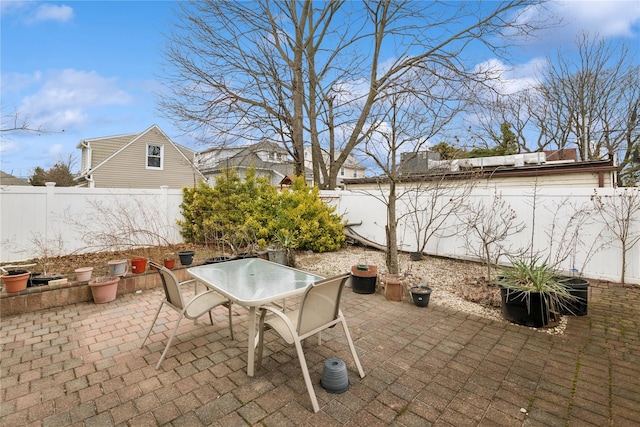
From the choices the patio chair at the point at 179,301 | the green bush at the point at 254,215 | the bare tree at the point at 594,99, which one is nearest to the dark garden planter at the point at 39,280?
the patio chair at the point at 179,301

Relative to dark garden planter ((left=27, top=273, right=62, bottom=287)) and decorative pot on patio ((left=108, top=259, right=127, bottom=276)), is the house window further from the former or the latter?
dark garden planter ((left=27, top=273, right=62, bottom=287))

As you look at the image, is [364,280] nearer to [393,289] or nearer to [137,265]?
[393,289]

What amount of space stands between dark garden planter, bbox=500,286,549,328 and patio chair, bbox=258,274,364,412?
2.40 m

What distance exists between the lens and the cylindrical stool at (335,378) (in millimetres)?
2297

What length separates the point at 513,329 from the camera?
140 inches

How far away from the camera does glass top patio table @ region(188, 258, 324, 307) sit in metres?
2.49

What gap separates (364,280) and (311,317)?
8.66 ft

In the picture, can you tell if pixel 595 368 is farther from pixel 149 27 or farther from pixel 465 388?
pixel 149 27

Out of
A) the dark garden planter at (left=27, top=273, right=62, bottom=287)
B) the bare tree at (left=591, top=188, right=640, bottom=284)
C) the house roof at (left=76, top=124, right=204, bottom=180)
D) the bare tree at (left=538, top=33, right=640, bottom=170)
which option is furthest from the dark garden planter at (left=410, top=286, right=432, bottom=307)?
the bare tree at (left=538, top=33, right=640, bottom=170)

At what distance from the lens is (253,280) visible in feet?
9.82

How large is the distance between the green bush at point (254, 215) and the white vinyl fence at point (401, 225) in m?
0.80

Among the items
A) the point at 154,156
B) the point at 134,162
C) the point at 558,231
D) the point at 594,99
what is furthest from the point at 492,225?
the point at 134,162

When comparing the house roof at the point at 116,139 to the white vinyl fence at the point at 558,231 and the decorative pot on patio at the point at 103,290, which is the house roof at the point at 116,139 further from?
the white vinyl fence at the point at 558,231

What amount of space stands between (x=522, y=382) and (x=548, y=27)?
9790mm
